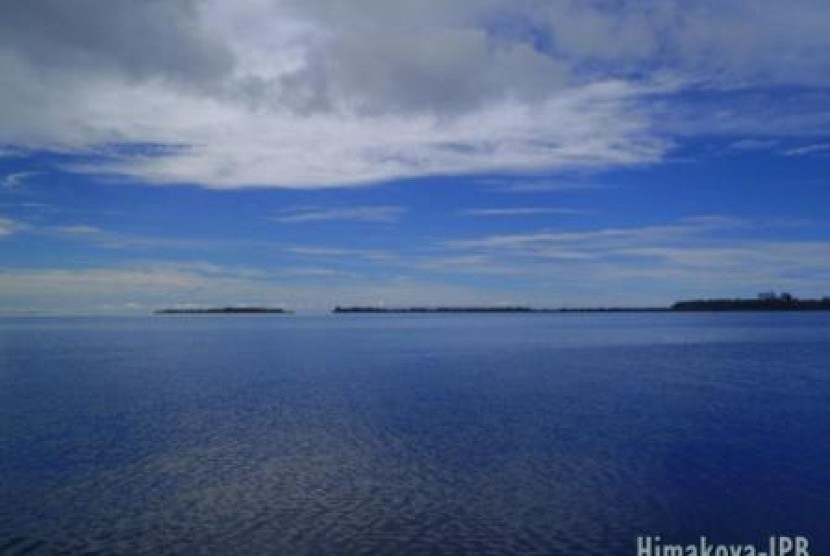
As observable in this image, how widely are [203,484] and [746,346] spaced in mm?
101657

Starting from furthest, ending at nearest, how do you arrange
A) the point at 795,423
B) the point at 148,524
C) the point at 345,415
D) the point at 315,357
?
the point at 315,357
the point at 345,415
the point at 795,423
the point at 148,524

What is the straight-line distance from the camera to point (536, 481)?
28719 mm

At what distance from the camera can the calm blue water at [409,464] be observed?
22984mm

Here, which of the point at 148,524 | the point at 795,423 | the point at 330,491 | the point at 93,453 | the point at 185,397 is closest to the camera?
the point at 148,524

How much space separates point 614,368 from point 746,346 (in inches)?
1851

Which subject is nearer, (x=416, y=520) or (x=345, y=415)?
(x=416, y=520)

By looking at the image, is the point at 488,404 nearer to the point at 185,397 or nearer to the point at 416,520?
the point at 185,397

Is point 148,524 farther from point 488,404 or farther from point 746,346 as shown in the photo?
point 746,346

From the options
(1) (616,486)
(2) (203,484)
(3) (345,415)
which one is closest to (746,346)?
(3) (345,415)

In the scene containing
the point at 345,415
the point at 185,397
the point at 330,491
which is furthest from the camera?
the point at 185,397

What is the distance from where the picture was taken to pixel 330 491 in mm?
27391

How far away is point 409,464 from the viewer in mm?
31656

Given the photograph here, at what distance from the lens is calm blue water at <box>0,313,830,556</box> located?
75.4 feet

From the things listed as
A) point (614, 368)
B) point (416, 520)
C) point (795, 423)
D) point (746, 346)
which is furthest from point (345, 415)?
point (746, 346)
